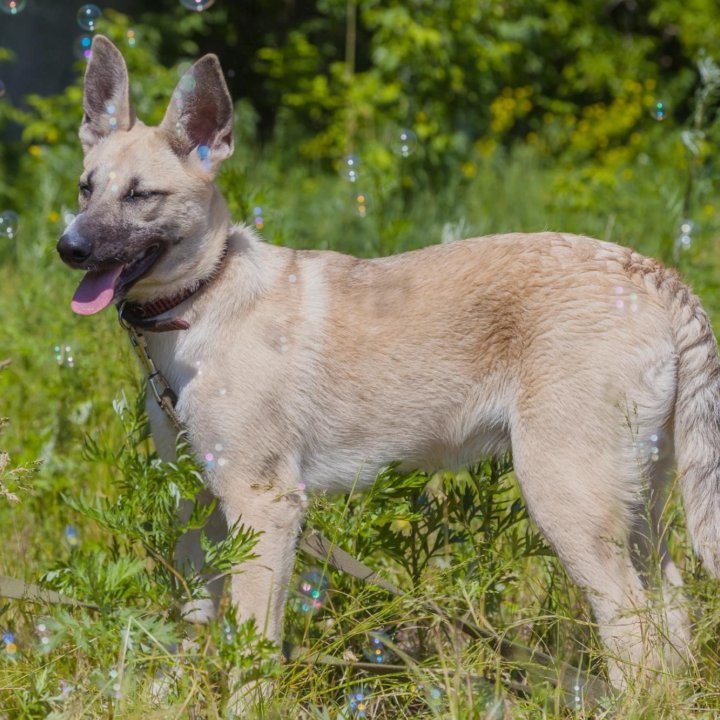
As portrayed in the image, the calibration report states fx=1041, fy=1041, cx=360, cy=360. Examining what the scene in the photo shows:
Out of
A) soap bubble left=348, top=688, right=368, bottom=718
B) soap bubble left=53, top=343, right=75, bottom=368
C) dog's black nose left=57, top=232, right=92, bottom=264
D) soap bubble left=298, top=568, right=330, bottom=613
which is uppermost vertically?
dog's black nose left=57, top=232, right=92, bottom=264

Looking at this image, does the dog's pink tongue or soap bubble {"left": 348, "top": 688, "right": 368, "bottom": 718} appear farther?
the dog's pink tongue

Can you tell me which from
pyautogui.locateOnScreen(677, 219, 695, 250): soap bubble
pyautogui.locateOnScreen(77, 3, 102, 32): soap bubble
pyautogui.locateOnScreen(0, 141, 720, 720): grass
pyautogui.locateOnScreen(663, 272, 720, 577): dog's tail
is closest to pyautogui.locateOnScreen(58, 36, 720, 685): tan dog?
pyautogui.locateOnScreen(663, 272, 720, 577): dog's tail

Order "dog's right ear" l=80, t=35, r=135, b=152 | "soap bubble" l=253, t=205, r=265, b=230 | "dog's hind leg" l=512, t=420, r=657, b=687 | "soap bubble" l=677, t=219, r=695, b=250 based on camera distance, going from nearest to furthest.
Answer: "dog's hind leg" l=512, t=420, r=657, b=687
"dog's right ear" l=80, t=35, r=135, b=152
"soap bubble" l=253, t=205, r=265, b=230
"soap bubble" l=677, t=219, r=695, b=250

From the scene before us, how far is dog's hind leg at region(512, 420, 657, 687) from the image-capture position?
291 cm

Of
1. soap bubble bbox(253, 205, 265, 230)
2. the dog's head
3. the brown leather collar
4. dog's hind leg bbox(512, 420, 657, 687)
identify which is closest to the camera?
dog's hind leg bbox(512, 420, 657, 687)

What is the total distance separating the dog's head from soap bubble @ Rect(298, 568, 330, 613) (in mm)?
964

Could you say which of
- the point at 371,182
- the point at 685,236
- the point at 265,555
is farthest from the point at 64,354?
the point at 371,182

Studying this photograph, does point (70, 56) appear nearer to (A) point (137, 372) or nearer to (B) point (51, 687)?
(A) point (137, 372)

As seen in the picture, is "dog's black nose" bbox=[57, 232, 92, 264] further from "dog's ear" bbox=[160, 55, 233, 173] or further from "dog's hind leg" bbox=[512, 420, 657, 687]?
"dog's hind leg" bbox=[512, 420, 657, 687]

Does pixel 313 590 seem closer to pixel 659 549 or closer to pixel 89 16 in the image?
pixel 659 549

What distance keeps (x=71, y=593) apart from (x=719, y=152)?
5.39 m

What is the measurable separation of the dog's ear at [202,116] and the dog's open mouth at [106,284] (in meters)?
0.38

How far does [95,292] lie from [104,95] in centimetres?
79

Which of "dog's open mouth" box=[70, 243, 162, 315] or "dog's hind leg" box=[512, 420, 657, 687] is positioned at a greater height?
"dog's open mouth" box=[70, 243, 162, 315]
